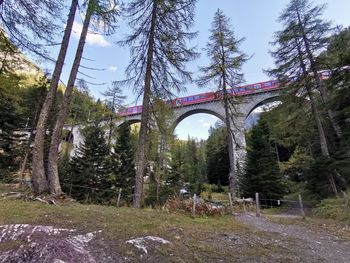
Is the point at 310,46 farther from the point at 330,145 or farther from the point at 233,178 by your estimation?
the point at 233,178

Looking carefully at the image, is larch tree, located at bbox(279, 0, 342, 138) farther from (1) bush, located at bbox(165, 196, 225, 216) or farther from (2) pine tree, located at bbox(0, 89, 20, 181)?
(2) pine tree, located at bbox(0, 89, 20, 181)

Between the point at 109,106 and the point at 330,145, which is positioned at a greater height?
the point at 109,106

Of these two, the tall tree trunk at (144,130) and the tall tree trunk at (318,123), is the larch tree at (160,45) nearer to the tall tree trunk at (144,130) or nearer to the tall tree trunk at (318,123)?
the tall tree trunk at (144,130)

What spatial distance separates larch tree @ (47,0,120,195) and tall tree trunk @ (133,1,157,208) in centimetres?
185

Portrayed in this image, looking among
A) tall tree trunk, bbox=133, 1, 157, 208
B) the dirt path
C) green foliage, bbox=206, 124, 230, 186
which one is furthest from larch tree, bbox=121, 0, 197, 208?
green foliage, bbox=206, 124, 230, 186

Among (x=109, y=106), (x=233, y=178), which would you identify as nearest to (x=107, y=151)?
(x=109, y=106)

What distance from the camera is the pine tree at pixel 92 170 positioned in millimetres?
16250

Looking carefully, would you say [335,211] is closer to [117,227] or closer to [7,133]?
[117,227]

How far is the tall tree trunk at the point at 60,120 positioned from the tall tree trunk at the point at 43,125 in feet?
0.67

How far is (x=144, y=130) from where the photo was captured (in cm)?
913

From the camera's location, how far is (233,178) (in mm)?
14094

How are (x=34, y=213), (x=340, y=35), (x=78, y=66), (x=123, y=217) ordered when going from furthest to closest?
(x=340, y=35)
(x=78, y=66)
(x=123, y=217)
(x=34, y=213)

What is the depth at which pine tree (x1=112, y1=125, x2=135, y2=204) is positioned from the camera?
18.3 m

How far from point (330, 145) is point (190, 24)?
1270 cm
